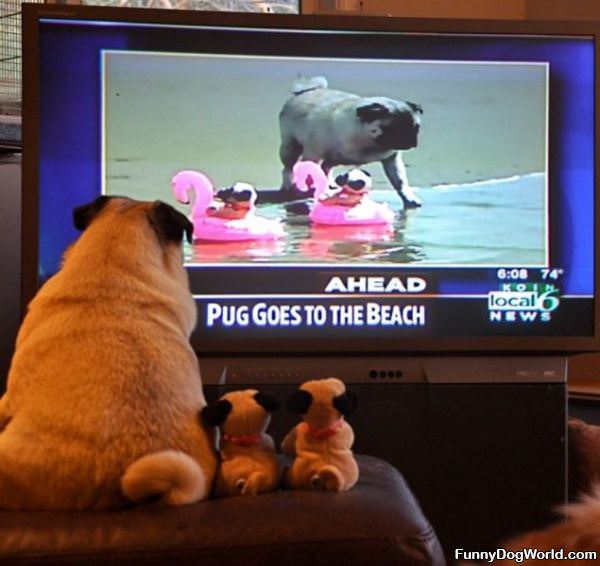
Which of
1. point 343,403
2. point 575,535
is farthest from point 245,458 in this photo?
point 575,535

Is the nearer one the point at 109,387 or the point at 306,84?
the point at 109,387

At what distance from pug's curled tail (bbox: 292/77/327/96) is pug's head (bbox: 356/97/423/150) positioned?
0.09 m

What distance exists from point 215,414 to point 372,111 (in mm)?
1116

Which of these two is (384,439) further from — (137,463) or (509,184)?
→ (137,463)

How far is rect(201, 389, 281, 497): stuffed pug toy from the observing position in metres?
1.16

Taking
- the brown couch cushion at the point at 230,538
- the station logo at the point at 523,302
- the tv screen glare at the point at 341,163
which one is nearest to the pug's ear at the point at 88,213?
the brown couch cushion at the point at 230,538

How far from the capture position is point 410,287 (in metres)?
2.12

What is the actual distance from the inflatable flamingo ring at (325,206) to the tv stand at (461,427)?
0.28 m

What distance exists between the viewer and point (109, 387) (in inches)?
44.1

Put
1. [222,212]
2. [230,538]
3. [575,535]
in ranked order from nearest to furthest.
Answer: [575,535] < [230,538] < [222,212]

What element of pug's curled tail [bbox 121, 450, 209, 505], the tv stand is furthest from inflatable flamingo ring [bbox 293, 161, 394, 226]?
pug's curled tail [bbox 121, 450, 209, 505]

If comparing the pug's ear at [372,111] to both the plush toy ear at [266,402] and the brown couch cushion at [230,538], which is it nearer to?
the plush toy ear at [266,402]

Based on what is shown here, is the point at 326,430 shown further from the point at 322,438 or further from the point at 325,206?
the point at 325,206

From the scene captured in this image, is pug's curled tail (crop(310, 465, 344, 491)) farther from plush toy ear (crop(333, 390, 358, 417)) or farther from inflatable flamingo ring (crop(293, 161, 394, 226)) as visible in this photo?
inflatable flamingo ring (crop(293, 161, 394, 226))
